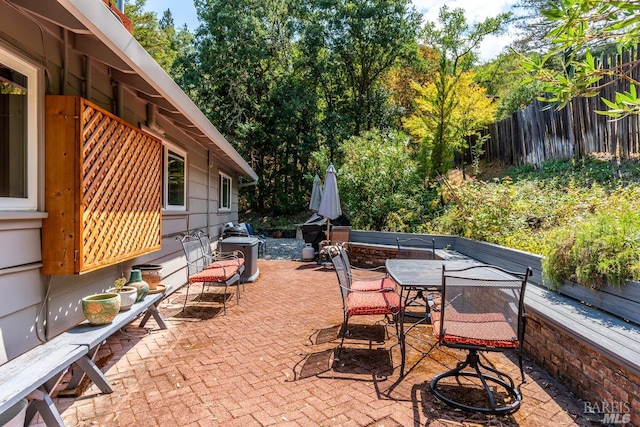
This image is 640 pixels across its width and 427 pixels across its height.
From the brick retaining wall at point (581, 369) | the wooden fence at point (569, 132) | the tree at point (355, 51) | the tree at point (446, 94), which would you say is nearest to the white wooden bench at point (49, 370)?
the brick retaining wall at point (581, 369)

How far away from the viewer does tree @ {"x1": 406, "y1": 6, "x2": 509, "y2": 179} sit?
1129 cm

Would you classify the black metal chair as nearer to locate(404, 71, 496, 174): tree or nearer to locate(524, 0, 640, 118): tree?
locate(524, 0, 640, 118): tree

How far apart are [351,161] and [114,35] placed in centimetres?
804

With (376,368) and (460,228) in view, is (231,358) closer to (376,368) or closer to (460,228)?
(376,368)

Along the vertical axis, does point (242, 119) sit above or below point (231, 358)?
above

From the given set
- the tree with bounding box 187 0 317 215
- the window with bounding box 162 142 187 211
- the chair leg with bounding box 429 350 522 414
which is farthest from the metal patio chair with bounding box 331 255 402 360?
the tree with bounding box 187 0 317 215

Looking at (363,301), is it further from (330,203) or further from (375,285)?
(330,203)

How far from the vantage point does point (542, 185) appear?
27.3 ft

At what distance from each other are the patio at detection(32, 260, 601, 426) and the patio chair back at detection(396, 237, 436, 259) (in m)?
2.54

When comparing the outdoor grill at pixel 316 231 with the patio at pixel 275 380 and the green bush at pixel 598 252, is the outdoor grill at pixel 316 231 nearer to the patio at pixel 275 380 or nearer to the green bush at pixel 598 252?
the patio at pixel 275 380

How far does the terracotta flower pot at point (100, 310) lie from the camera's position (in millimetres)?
2633

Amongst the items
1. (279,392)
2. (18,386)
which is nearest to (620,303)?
(279,392)

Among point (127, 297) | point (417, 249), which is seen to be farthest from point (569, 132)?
point (127, 297)

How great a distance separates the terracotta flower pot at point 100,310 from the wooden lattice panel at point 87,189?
276 mm
